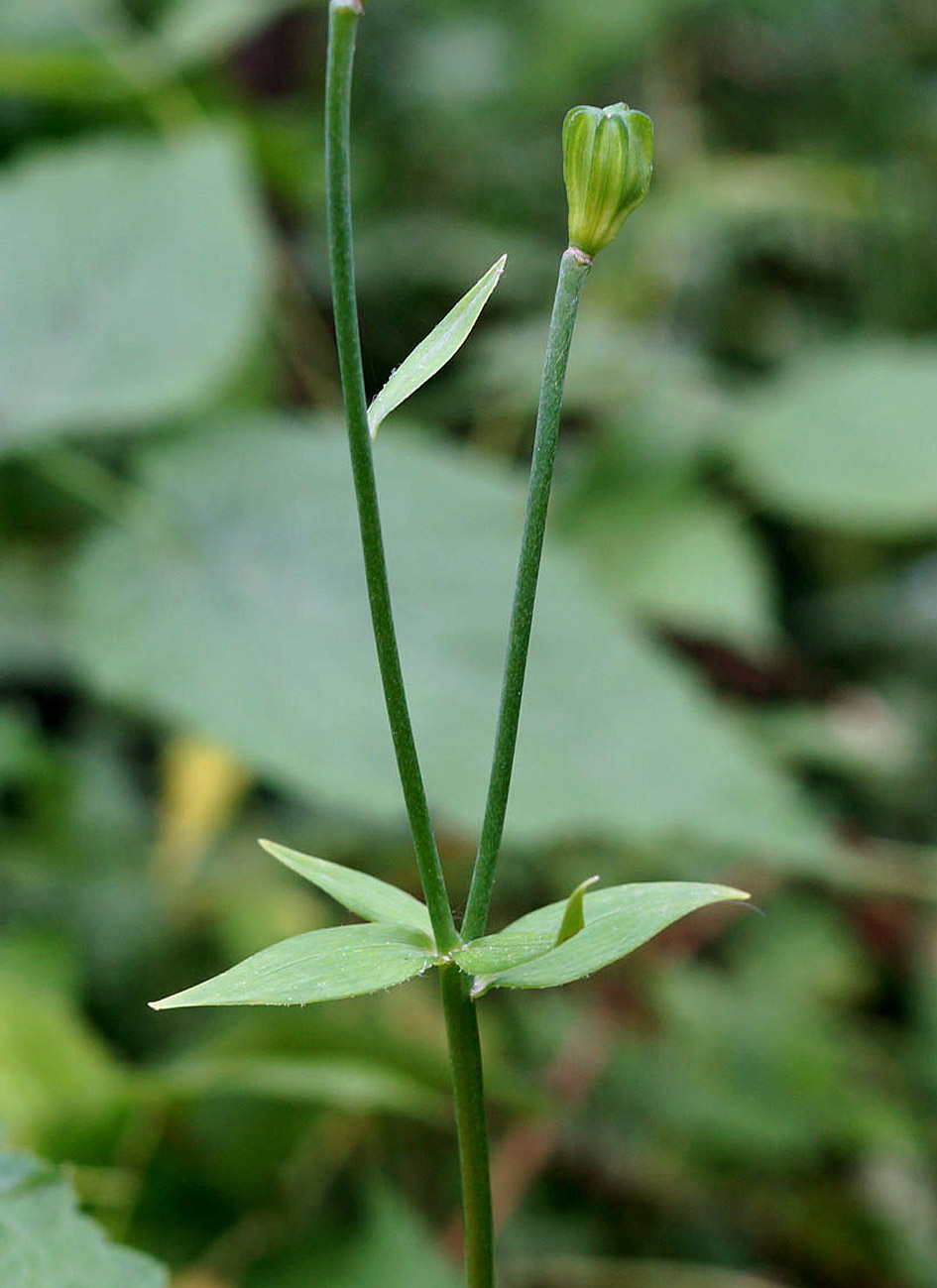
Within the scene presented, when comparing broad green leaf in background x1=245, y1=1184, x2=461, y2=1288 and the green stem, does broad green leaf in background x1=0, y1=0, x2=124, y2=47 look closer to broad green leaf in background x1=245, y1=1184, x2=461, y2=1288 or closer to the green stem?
broad green leaf in background x1=245, y1=1184, x2=461, y2=1288

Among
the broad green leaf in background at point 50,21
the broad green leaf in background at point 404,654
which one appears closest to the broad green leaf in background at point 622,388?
the broad green leaf in background at point 404,654

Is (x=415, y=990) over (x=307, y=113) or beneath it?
beneath

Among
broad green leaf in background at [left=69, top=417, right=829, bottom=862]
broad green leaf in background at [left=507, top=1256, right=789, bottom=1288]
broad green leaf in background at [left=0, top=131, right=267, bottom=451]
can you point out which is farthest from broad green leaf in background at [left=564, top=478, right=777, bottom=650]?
broad green leaf in background at [left=507, top=1256, right=789, bottom=1288]

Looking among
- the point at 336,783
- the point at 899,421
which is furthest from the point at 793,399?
the point at 336,783

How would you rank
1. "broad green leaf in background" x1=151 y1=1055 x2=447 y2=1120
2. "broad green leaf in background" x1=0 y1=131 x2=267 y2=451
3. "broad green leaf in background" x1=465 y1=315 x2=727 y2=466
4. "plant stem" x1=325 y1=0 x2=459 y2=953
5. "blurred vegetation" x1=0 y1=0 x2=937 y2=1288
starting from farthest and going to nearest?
"broad green leaf in background" x1=465 y1=315 x2=727 y2=466
"broad green leaf in background" x1=0 y1=131 x2=267 y2=451
"blurred vegetation" x1=0 y1=0 x2=937 y2=1288
"broad green leaf in background" x1=151 y1=1055 x2=447 y2=1120
"plant stem" x1=325 y1=0 x2=459 y2=953

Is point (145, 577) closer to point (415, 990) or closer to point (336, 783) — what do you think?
point (336, 783)

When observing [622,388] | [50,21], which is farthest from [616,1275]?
[50,21]
